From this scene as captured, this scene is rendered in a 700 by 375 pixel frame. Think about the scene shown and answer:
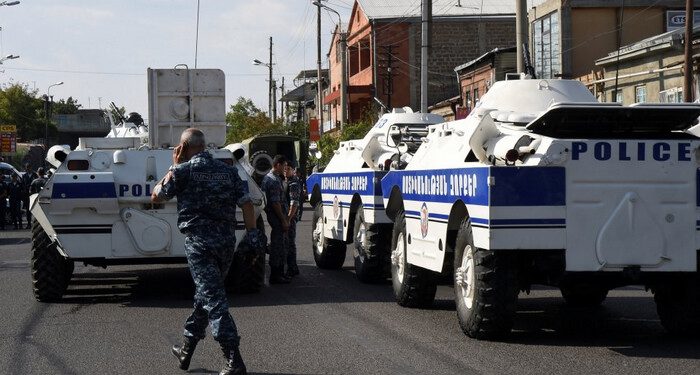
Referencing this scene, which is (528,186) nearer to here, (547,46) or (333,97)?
(547,46)

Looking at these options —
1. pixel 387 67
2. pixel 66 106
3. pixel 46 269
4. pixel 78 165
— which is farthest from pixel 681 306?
pixel 66 106

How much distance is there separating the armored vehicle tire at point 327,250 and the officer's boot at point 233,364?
9477 mm

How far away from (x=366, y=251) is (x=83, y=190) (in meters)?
3.77

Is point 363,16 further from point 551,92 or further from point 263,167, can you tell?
point 551,92

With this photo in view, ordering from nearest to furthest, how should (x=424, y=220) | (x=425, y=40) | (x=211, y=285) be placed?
(x=211, y=285), (x=424, y=220), (x=425, y=40)

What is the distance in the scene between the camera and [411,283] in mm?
12945

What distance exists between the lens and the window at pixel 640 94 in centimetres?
3478

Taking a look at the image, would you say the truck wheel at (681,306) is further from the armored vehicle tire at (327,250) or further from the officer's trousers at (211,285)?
the armored vehicle tire at (327,250)

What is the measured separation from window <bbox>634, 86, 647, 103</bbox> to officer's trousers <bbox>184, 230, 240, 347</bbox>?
89.0 ft

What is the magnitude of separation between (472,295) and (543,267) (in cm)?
72

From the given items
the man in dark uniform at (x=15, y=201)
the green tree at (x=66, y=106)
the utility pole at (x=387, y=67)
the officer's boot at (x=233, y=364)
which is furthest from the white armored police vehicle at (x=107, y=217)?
the green tree at (x=66, y=106)

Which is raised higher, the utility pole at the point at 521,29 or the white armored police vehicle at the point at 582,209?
the utility pole at the point at 521,29

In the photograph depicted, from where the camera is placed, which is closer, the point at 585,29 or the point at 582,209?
the point at 582,209

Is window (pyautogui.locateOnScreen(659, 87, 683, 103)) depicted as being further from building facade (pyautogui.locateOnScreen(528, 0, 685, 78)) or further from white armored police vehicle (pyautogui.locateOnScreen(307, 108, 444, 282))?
white armored police vehicle (pyautogui.locateOnScreen(307, 108, 444, 282))
